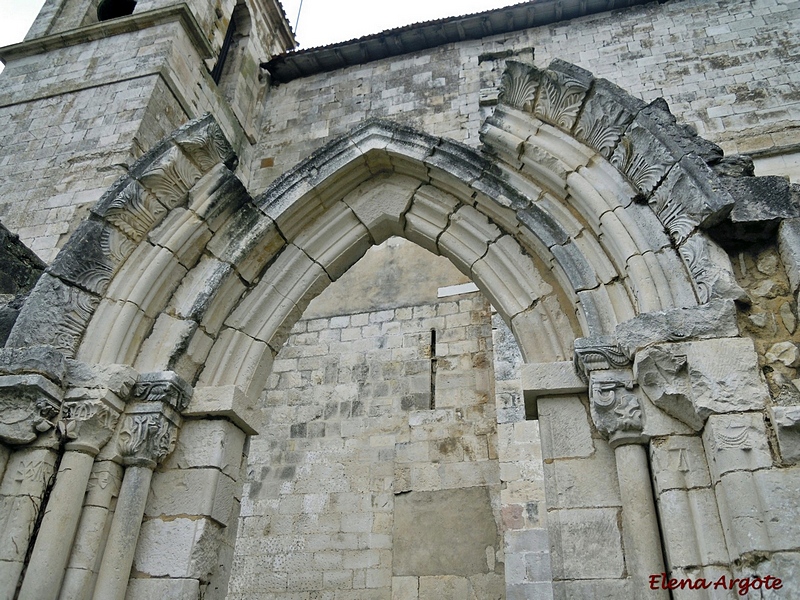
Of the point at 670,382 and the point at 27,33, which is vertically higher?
the point at 27,33

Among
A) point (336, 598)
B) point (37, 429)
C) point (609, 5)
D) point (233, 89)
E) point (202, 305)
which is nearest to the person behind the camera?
point (37, 429)

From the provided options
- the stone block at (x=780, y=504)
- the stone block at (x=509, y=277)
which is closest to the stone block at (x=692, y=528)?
the stone block at (x=780, y=504)

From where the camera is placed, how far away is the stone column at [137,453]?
2969mm

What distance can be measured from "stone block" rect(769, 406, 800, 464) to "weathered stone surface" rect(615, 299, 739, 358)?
0.38 m

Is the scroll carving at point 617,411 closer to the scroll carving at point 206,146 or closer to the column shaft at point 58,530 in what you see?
the column shaft at point 58,530

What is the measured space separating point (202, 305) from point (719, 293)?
8.66 feet

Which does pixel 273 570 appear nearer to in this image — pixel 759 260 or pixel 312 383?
pixel 312 383

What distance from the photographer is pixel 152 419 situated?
3234mm

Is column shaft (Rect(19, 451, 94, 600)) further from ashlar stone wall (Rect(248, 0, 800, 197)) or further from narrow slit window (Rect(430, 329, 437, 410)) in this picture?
ashlar stone wall (Rect(248, 0, 800, 197))

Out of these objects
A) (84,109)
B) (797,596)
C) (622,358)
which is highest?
(84,109)

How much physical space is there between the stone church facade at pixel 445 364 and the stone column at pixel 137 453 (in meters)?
0.01

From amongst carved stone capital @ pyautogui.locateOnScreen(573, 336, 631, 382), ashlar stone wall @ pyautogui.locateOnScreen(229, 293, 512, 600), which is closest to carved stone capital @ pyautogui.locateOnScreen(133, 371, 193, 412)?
carved stone capital @ pyautogui.locateOnScreen(573, 336, 631, 382)

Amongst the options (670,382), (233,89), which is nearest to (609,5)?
(233,89)

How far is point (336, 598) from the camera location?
20.4 ft
